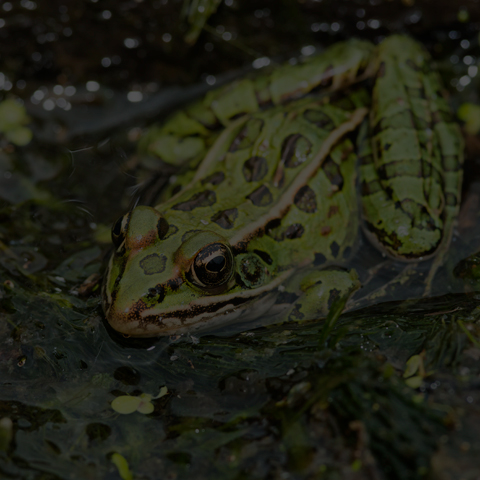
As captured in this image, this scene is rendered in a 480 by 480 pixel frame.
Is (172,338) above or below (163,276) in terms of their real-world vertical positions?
below

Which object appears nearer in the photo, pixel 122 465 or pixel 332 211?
pixel 122 465

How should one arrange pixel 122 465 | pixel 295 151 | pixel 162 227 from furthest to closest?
1. pixel 295 151
2. pixel 162 227
3. pixel 122 465

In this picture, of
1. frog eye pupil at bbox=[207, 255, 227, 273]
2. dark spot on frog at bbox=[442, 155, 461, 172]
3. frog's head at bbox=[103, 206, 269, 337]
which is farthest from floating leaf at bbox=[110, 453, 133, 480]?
dark spot on frog at bbox=[442, 155, 461, 172]

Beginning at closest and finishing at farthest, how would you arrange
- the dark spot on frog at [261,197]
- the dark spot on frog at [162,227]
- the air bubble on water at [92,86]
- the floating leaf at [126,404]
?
the floating leaf at [126,404]
the dark spot on frog at [162,227]
the dark spot on frog at [261,197]
the air bubble on water at [92,86]

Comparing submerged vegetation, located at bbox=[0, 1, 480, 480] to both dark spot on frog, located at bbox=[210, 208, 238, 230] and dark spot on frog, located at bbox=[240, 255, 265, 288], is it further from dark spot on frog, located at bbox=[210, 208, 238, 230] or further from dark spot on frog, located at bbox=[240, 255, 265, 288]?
dark spot on frog, located at bbox=[210, 208, 238, 230]

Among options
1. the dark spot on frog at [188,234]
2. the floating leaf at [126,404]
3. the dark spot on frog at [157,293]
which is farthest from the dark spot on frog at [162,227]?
the floating leaf at [126,404]

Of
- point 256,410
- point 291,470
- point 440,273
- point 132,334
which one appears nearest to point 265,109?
point 440,273

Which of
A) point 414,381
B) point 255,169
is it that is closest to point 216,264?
point 255,169

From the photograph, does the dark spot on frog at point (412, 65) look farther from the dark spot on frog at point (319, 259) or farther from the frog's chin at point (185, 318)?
the frog's chin at point (185, 318)

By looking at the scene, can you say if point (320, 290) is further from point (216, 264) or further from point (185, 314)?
point (185, 314)
